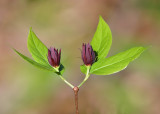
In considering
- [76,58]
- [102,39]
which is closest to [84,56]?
[102,39]

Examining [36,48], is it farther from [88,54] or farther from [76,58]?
[76,58]

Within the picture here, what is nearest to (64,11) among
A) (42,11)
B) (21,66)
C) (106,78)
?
(42,11)

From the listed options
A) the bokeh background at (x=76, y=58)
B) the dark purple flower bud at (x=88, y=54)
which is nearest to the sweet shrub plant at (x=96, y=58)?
the dark purple flower bud at (x=88, y=54)

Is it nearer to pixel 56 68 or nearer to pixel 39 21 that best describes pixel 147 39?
pixel 39 21

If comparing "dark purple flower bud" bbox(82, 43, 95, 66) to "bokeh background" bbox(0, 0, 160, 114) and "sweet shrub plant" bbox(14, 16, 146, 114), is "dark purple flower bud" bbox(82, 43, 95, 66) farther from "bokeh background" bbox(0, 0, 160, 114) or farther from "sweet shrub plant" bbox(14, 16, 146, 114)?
"bokeh background" bbox(0, 0, 160, 114)

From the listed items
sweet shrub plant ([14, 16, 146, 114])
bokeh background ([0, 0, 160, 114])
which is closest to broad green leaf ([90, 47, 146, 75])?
sweet shrub plant ([14, 16, 146, 114])
